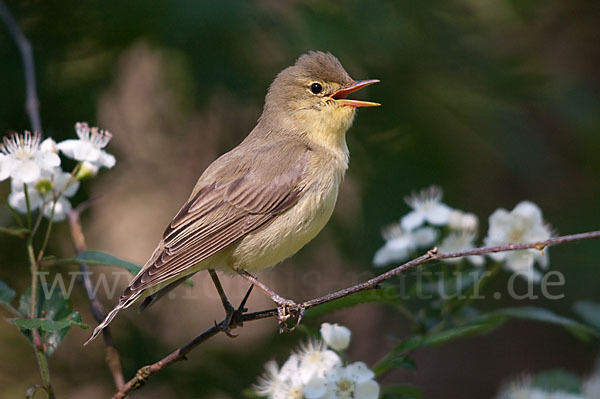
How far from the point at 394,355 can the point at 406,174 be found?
4.66ft

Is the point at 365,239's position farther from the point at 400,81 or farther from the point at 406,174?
the point at 400,81

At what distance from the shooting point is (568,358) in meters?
5.13

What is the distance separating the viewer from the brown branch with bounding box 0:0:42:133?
10.3ft

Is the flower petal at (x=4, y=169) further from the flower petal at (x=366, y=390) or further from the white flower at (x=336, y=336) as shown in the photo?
the flower petal at (x=366, y=390)

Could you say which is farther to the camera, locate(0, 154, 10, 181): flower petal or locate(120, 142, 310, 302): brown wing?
locate(120, 142, 310, 302): brown wing

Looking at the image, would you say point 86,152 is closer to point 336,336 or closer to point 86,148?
point 86,148

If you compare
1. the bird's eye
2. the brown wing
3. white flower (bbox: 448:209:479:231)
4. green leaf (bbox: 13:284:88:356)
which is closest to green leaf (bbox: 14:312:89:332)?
green leaf (bbox: 13:284:88:356)

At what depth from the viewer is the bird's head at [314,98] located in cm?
353

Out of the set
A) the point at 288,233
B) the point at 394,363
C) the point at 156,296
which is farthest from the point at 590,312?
the point at 156,296

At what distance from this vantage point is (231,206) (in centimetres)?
320

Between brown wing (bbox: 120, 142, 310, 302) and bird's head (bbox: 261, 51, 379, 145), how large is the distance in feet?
0.86

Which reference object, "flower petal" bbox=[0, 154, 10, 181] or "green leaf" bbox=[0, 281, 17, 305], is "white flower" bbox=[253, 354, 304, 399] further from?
"flower petal" bbox=[0, 154, 10, 181]

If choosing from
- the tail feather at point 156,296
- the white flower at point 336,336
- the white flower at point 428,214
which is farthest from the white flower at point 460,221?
the tail feather at point 156,296

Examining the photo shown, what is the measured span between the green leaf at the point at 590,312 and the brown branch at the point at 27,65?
241 centimetres
